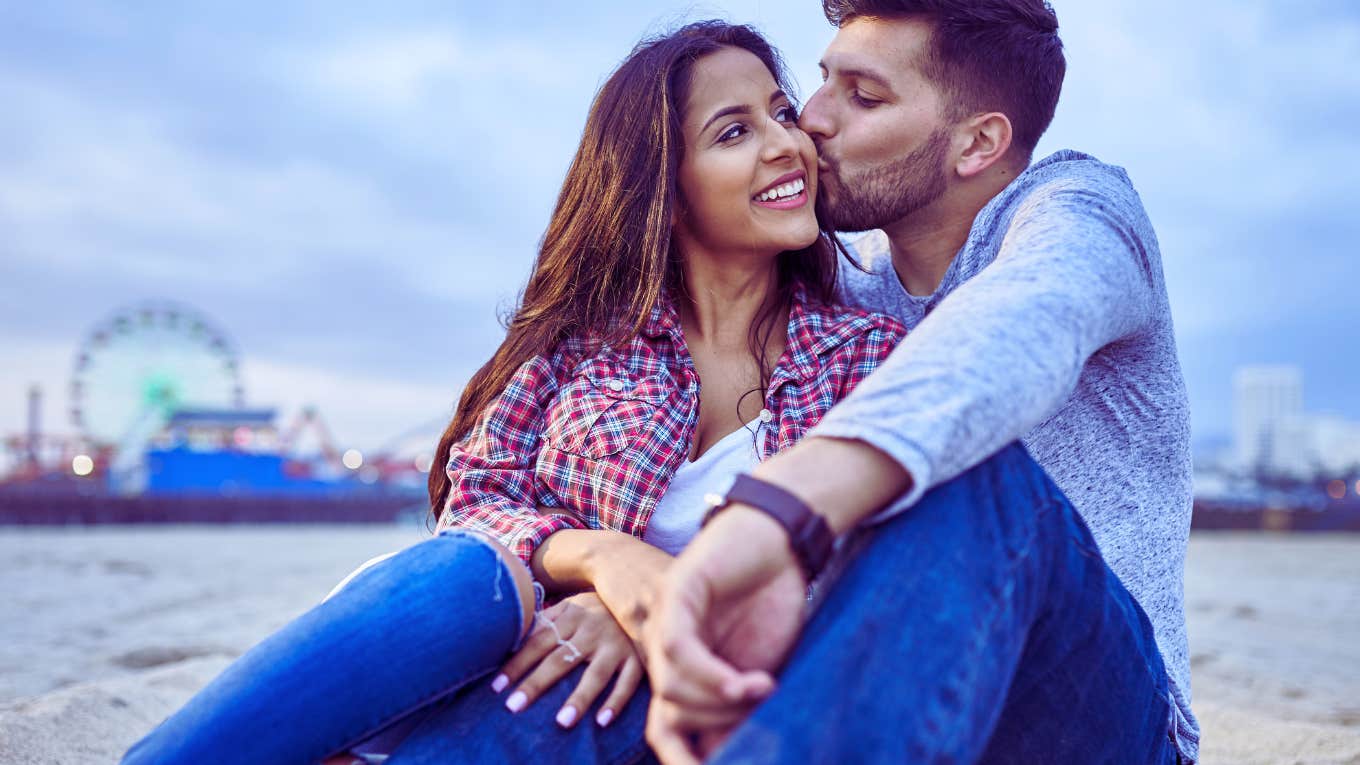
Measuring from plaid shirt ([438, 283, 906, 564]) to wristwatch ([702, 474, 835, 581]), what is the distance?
2.48ft

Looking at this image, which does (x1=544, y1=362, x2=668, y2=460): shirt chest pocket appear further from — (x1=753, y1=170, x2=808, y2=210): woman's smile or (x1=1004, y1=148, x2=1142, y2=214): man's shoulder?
(x1=1004, y1=148, x2=1142, y2=214): man's shoulder

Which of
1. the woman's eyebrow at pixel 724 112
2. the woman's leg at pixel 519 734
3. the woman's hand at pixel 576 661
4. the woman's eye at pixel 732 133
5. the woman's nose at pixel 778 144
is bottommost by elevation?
the woman's leg at pixel 519 734

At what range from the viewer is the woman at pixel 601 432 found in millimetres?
1289

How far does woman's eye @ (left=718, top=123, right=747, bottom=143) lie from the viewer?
2211mm

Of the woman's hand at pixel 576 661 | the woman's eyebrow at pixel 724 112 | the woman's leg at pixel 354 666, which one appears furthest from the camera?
the woman's eyebrow at pixel 724 112

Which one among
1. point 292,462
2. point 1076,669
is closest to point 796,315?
point 1076,669

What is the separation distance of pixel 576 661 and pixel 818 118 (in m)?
1.50

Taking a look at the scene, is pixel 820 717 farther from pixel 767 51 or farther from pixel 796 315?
pixel 767 51

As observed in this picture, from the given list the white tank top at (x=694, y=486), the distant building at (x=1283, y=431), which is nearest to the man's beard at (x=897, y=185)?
the white tank top at (x=694, y=486)

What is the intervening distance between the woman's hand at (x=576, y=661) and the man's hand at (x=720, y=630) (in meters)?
0.43

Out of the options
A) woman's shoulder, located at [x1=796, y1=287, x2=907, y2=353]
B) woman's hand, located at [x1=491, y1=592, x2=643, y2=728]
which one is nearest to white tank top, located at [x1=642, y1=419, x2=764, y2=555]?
woman's shoulder, located at [x1=796, y1=287, x2=907, y2=353]

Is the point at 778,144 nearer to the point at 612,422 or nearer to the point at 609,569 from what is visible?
the point at 612,422

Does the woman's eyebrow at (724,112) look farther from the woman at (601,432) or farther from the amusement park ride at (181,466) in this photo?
the amusement park ride at (181,466)

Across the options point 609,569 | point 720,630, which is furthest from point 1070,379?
point 609,569
